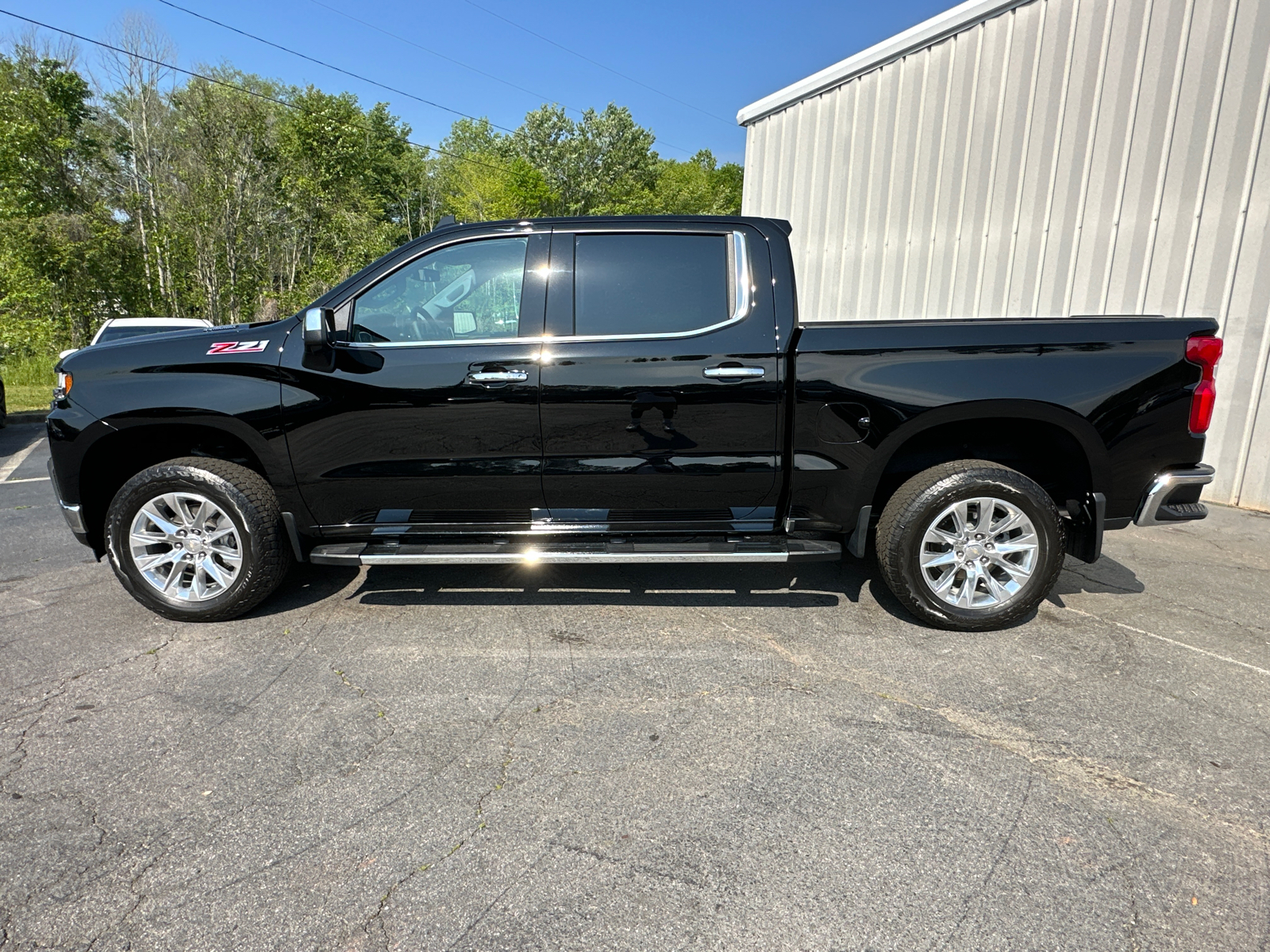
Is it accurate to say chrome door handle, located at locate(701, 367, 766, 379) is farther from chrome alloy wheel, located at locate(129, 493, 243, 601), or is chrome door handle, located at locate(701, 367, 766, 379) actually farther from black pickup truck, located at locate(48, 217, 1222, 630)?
chrome alloy wheel, located at locate(129, 493, 243, 601)

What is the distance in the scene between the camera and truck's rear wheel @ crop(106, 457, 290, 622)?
3676 mm

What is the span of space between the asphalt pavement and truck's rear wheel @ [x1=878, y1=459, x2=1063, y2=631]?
0.62 feet

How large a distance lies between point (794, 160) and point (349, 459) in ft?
29.0

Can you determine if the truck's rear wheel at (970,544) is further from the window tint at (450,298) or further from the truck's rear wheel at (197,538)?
the truck's rear wheel at (197,538)

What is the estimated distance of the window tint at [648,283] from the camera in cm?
370

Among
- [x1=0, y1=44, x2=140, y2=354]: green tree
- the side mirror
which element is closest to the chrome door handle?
the side mirror

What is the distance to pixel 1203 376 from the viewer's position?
11.5 feet

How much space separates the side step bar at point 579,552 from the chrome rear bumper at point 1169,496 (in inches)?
58.5

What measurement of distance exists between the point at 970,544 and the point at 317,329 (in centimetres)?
332

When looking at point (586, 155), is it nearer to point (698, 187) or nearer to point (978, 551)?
point (698, 187)

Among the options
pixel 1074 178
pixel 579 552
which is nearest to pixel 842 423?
pixel 579 552

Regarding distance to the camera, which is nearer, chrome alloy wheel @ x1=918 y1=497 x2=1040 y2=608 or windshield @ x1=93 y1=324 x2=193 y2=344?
chrome alloy wheel @ x1=918 y1=497 x2=1040 y2=608

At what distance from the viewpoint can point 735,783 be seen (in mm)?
2504

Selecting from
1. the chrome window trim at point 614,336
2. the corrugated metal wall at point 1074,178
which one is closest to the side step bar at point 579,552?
the chrome window trim at point 614,336
